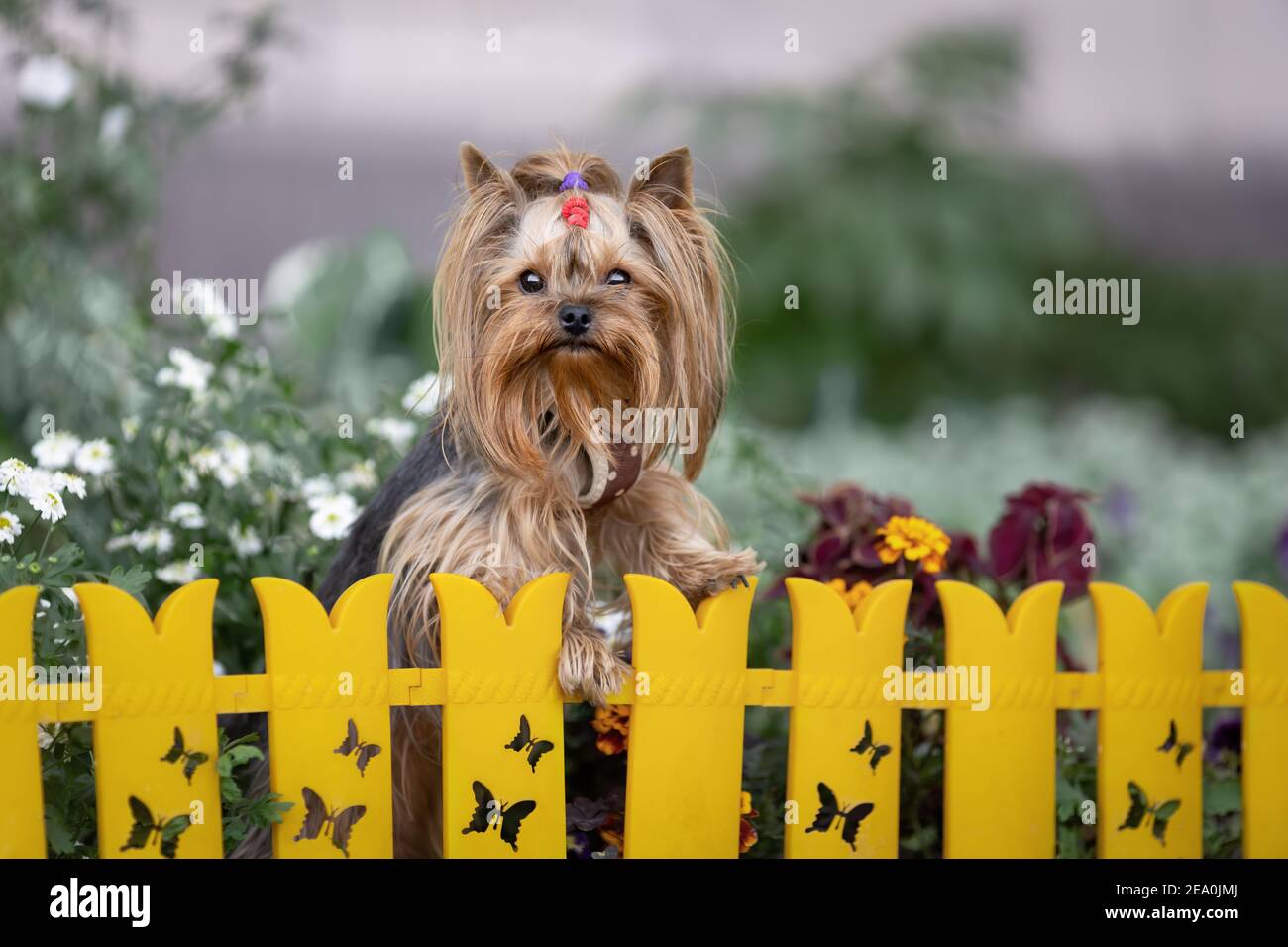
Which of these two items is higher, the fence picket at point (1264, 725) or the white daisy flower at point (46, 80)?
the white daisy flower at point (46, 80)

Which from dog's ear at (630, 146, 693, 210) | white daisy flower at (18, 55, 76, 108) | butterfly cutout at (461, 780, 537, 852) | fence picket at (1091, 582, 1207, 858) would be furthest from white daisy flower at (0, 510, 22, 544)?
white daisy flower at (18, 55, 76, 108)

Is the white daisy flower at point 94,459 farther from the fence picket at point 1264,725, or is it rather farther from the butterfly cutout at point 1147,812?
the fence picket at point 1264,725

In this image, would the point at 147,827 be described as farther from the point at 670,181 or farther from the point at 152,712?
the point at 670,181

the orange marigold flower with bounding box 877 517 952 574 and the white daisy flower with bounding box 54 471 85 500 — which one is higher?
the white daisy flower with bounding box 54 471 85 500

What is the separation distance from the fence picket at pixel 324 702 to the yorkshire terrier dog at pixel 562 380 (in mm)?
266

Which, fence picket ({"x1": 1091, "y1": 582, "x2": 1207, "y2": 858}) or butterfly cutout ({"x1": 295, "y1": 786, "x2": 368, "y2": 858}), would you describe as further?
fence picket ({"x1": 1091, "y1": 582, "x2": 1207, "y2": 858})

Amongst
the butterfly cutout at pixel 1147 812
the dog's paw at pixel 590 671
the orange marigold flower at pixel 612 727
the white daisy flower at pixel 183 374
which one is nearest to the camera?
the dog's paw at pixel 590 671

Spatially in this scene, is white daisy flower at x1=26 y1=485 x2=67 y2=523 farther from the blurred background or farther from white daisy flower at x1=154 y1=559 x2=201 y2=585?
the blurred background

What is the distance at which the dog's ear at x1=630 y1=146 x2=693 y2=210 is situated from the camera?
2604 mm

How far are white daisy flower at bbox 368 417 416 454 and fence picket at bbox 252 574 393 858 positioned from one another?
4.54 feet

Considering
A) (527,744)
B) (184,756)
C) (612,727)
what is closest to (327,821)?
(184,756)

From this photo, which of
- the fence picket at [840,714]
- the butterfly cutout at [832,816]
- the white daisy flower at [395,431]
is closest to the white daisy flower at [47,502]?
the white daisy flower at [395,431]

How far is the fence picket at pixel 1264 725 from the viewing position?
8.87 feet

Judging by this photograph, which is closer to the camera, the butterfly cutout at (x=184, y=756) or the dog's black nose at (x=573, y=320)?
the butterfly cutout at (x=184, y=756)
